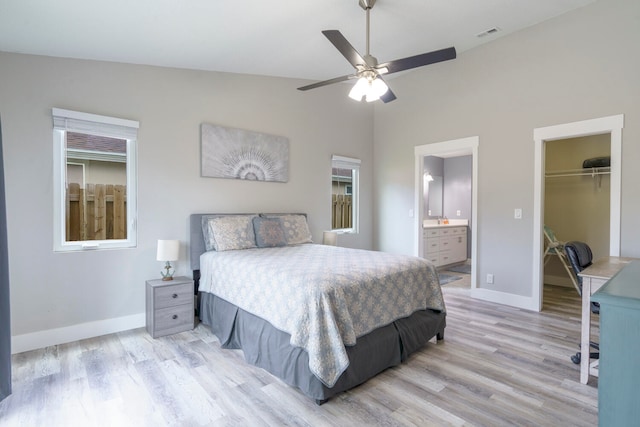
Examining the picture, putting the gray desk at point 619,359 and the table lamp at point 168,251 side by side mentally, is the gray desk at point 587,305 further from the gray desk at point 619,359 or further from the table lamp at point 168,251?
the table lamp at point 168,251

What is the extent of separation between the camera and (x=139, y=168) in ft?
10.5

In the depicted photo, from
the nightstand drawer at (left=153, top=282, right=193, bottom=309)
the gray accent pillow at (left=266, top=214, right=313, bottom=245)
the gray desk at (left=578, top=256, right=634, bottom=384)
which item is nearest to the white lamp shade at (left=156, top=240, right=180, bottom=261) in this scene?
the nightstand drawer at (left=153, top=282, right=193, bottom=309)

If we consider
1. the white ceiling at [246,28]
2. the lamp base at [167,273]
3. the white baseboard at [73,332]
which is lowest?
the white baseboard at [73,332]

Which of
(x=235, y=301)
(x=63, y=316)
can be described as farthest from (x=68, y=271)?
(x=235, y=301)

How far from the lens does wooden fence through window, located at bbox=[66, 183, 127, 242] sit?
2.97 metres

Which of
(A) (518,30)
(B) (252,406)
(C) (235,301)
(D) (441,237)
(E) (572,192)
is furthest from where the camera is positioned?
(D) (441,237)

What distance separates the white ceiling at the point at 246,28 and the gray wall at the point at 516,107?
11.9 inches

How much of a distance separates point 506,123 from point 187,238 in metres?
4.08

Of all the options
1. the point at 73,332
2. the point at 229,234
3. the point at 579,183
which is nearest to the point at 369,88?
the point at 229,234

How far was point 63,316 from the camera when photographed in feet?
9.38

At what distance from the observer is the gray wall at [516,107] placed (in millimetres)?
3180

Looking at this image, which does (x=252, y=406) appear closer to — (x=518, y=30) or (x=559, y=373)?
(x=559, y=373)

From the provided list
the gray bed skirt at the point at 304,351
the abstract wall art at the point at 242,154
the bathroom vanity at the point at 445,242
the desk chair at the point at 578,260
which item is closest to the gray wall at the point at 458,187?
the bathroom vanity at the point at 445,242

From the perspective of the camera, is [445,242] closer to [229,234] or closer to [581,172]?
[581,172]
